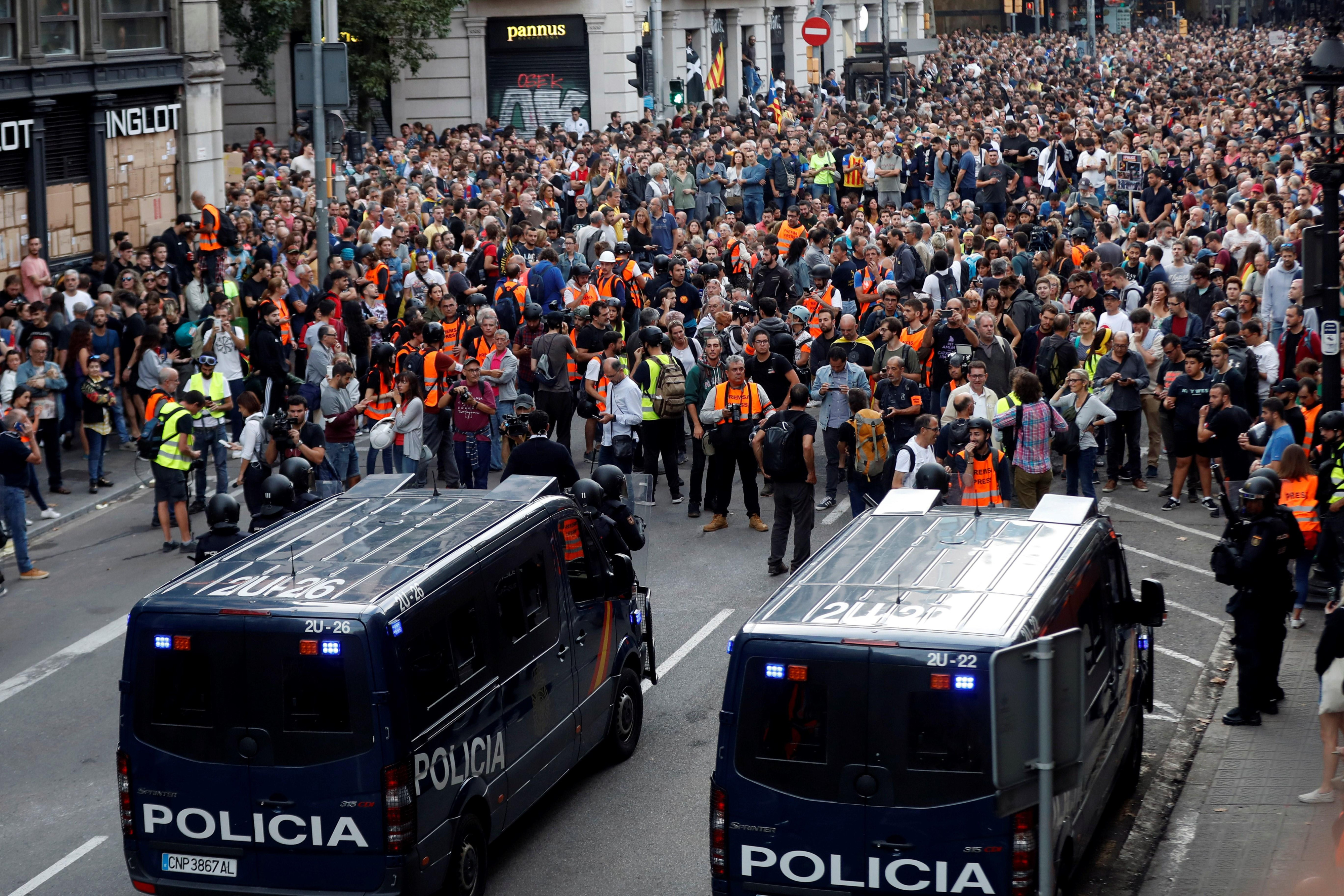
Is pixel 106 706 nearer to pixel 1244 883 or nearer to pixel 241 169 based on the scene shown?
pixel 1244 883

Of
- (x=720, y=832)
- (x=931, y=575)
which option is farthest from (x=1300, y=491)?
(x=720, y=832)

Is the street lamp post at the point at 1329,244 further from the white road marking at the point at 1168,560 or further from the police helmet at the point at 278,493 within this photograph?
the police helmet at the point at 278,493

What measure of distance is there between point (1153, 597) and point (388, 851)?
4.46 m

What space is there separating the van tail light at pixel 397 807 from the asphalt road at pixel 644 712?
126 cm

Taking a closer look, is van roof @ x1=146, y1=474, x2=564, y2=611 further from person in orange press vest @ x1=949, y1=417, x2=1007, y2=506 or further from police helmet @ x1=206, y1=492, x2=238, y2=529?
person in orange press vest @ x1=949, y1=417, x2=1007, y2=506

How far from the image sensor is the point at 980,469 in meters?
13.7

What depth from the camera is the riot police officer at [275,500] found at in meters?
11.5

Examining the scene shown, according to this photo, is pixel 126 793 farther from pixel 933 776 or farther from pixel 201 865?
pixel 933 776

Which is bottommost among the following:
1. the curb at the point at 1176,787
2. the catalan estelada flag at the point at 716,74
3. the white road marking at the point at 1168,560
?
the curb at the point at 1176,787

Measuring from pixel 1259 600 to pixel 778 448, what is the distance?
15.0 ft

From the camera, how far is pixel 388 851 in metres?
8.28

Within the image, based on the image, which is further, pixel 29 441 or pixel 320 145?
pixel 320 145

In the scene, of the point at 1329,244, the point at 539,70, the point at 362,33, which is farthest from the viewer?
the point at 539,70

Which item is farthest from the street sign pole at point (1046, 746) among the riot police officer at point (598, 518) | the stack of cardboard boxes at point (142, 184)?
the stack of cardboard boxes at point (142, 184)
